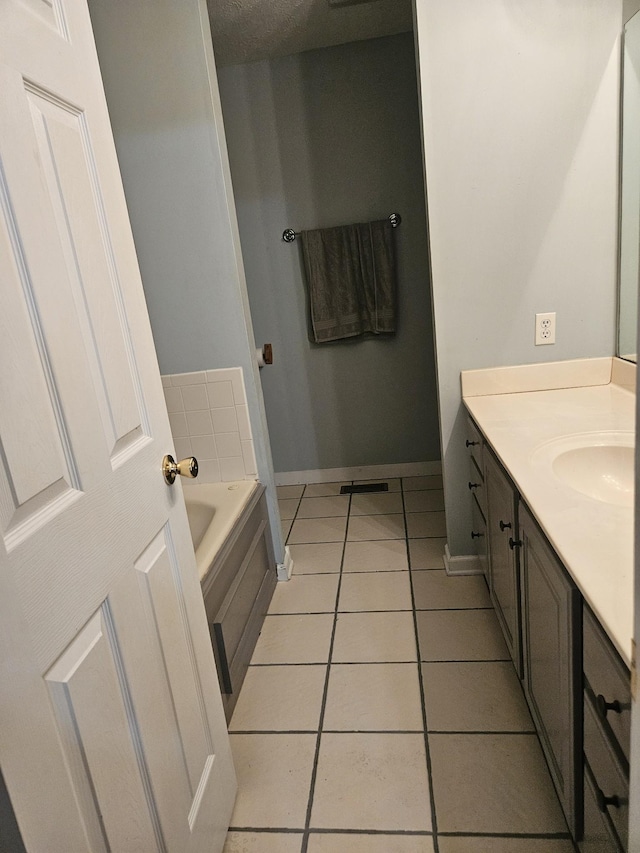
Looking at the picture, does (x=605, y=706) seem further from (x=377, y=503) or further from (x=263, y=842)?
(x=377, y=503)

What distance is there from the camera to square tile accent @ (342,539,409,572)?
2521 mm

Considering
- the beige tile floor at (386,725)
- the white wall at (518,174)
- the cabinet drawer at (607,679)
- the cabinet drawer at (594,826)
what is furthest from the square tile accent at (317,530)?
the cabinet drawer at (607,679)

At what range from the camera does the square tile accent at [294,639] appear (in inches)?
79.0

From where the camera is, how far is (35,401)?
0.74m

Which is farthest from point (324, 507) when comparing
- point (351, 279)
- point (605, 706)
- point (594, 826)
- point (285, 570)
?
point (605, 706)

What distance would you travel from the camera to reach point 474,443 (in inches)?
79.6

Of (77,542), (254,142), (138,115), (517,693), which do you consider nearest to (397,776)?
(517,693)

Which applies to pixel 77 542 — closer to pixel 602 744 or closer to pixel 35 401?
pixel 35 401

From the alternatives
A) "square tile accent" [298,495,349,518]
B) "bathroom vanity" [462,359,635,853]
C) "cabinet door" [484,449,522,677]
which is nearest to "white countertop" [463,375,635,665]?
"bathroom vanity" [462,359,635,853]

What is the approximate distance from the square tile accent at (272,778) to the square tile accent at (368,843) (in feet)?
0.24

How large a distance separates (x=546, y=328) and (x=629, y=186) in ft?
1.74

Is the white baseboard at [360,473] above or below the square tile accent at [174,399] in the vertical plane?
below

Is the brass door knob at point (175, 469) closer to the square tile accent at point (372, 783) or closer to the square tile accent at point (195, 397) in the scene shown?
the square tile accent at point (372, 783)

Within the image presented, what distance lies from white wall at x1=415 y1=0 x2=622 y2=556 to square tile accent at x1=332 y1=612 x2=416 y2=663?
87 centimetres
